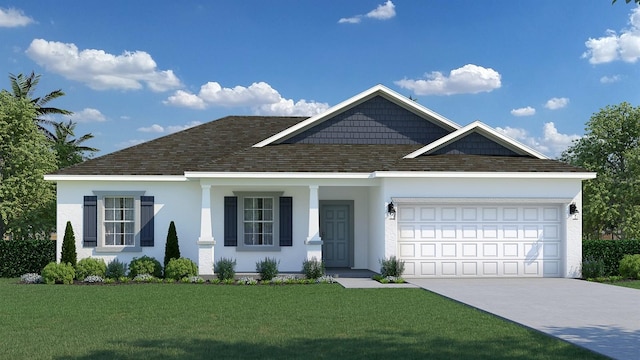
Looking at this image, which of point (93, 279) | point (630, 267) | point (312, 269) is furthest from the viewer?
point (630, 267)

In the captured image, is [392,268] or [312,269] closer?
[392,268]

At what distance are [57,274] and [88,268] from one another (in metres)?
0.95

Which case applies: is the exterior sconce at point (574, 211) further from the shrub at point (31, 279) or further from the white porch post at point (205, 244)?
the shrub at point (31, 279)

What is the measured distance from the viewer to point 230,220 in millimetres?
22734

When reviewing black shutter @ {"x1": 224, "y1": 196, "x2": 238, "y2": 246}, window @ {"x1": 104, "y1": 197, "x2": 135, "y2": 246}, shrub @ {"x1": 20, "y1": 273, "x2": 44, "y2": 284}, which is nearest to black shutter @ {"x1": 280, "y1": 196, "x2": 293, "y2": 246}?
black shutter @ {"x1": 224, "y1": 196, "x2": 238, "y2": 246}

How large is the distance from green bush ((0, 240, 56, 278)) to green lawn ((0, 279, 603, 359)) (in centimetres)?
599

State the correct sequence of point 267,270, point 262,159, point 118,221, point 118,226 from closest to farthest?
point 267,270
point 262,159
point 118,221
point 118,226

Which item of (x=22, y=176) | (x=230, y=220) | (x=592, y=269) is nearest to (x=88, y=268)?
(x=230, y=220)

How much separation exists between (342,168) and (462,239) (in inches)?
167

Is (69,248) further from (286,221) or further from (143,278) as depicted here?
(286,221)

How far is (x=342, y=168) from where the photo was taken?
22.0 m

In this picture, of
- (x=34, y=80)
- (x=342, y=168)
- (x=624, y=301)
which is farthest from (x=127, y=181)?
(x=34, y=80)

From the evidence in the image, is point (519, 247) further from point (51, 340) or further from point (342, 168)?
point (51, 340)

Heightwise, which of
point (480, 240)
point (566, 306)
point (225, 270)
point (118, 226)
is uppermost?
point (118, 226)
